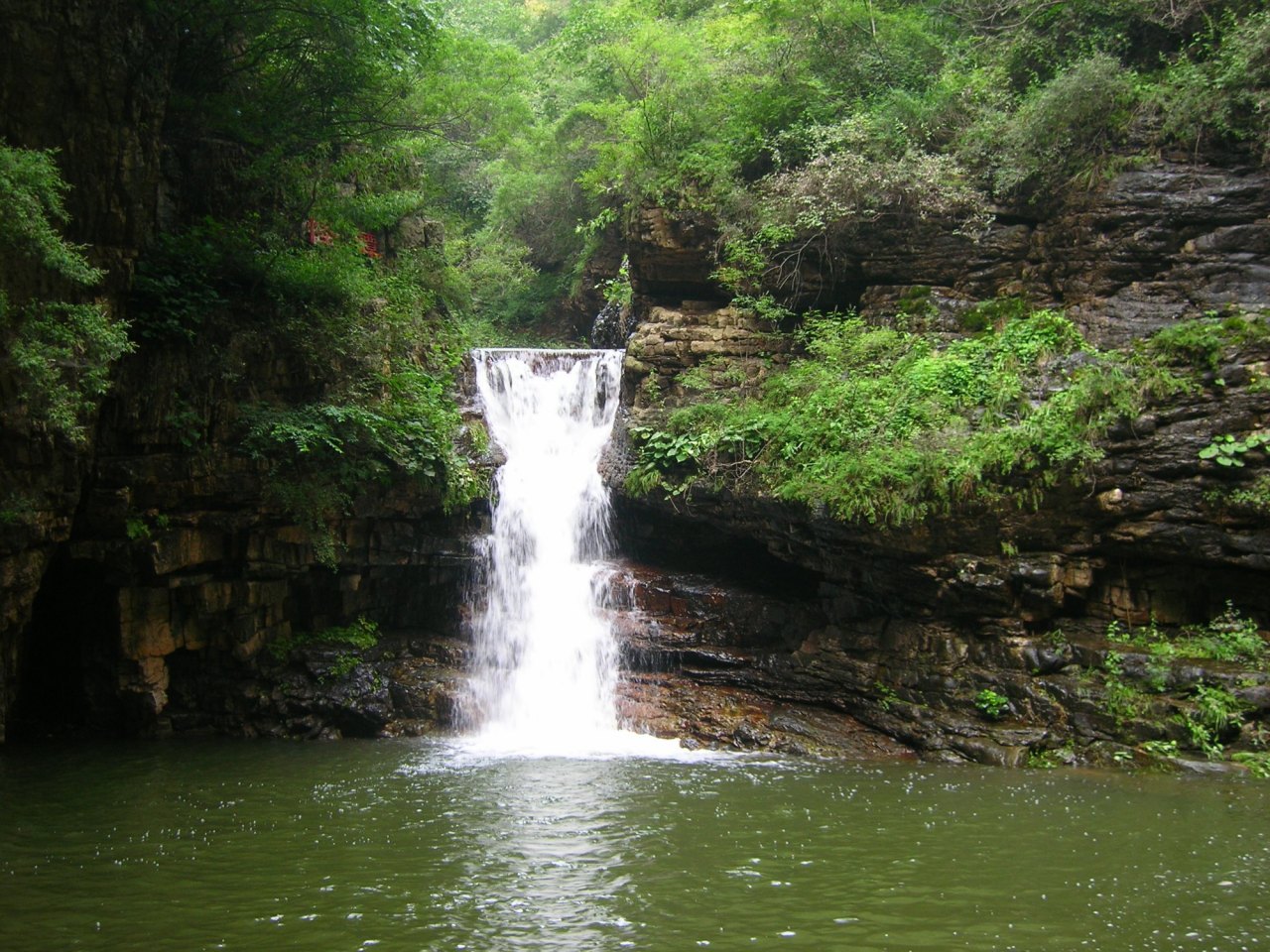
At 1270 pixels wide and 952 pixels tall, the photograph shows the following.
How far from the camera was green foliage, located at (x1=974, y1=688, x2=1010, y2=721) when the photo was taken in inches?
484

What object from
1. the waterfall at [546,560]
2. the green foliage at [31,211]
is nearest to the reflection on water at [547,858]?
the waterfall at [546,560]

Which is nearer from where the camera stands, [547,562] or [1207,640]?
[1207,640]

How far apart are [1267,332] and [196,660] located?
1587 cm

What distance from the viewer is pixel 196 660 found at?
14.1 metres

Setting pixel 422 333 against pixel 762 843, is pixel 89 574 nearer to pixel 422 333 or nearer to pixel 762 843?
pixel 422 333

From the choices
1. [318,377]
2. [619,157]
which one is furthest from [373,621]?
[619,157]

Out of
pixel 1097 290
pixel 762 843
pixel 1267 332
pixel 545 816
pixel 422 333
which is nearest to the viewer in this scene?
pixel 762 843

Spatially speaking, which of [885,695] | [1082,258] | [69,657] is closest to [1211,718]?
[885,695]

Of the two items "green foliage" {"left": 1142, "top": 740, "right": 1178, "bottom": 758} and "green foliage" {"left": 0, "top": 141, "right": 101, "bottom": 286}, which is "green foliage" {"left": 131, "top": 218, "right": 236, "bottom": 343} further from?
"green foliage" {"left": 1142, "top": 740, "right": 1178, "bottom": 758}

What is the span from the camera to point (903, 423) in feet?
47.2

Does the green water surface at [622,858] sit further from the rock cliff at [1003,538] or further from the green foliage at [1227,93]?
the green foliage at [1227,93]

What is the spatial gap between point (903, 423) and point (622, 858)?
883 centimetres

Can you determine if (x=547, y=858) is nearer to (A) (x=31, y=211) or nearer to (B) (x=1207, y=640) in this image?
(A) (x=31, y=211)

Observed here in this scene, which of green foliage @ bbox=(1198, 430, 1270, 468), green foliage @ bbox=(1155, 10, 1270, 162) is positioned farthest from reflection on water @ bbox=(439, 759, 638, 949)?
green foliage @ bbox=(1155, 10, 1270, 162)
